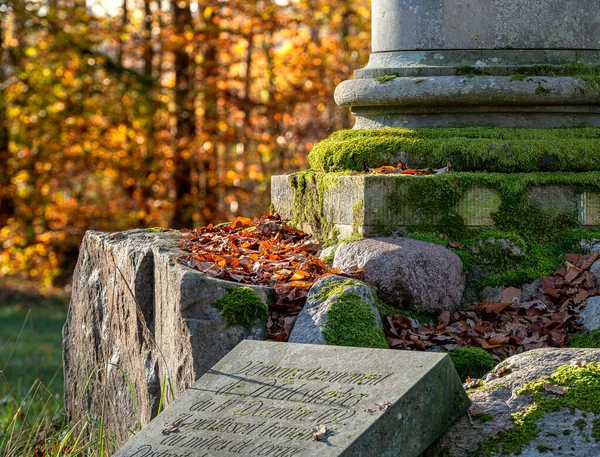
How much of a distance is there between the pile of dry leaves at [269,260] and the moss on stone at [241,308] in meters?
0.08

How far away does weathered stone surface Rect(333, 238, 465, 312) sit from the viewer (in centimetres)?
473

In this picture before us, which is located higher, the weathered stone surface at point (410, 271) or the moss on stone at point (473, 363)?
the weathered stone surface at point (410, 271)

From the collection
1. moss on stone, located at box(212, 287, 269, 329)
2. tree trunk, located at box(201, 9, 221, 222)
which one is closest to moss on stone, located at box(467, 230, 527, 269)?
moss on stone, located at box(212, 287, 269, 329)

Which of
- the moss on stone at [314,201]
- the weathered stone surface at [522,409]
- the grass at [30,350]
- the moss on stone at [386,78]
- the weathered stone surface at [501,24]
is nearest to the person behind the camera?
the weathered stone surface at [522,409]

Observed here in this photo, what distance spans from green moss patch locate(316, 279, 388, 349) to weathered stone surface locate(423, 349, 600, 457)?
64cm

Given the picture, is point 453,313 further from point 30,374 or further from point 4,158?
point 4,158

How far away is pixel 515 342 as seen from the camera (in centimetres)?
456

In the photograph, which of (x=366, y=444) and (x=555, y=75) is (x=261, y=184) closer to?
(x=555, y=75)

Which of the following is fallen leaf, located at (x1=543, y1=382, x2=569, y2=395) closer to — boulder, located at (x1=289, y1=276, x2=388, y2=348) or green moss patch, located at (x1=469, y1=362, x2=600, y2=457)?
green moss patch, located at (x1=469, y1=362, x2=600, y2=457)

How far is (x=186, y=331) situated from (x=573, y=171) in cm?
239

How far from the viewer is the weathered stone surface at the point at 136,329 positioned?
174 inches

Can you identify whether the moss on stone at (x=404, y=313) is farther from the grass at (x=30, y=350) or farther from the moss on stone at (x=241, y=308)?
the grass at (x=30, y=350)

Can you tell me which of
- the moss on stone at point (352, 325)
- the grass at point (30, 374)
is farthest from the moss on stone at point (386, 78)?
the grass at point (30, 374)

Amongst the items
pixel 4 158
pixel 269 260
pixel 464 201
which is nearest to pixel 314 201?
pixel 269 260
